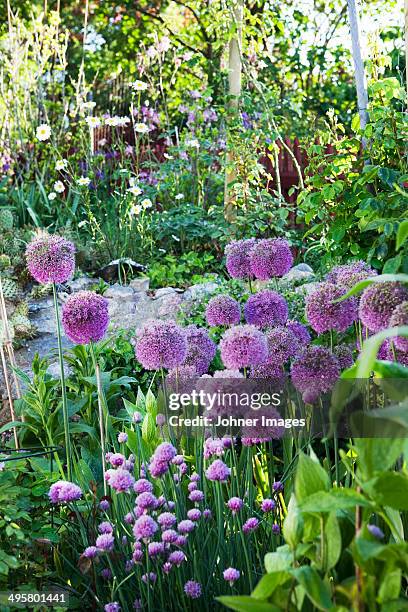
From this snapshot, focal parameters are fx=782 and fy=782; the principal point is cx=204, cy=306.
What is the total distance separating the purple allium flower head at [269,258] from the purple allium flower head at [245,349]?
0.45 metres

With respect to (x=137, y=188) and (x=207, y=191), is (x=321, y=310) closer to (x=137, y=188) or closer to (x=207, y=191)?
(x=137, y=188)

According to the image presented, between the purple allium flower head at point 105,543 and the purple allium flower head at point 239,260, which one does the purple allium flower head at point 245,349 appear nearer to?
the purple allium flower head at point 105,543

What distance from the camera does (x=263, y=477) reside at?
1.98 meters

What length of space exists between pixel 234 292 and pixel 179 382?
1894 millimetres

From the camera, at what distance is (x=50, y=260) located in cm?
196

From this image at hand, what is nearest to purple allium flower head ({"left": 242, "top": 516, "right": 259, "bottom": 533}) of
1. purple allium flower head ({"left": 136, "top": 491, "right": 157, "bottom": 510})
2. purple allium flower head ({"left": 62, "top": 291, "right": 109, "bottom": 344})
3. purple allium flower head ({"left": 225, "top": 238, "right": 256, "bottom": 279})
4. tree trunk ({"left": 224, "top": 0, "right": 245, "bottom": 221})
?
purple allium flower head ({"left": 136, "top": 491, "right": 157, "bottom": 510})

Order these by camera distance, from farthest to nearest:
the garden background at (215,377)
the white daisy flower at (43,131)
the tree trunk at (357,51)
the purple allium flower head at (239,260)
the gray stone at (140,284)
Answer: the white daisy flower at (43,131) < the gray stone at (140,284) < the tree trunk at (357,51) < the purple allium flower head at (239,260) < the garden background at (215,377)

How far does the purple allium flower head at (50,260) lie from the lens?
196cm

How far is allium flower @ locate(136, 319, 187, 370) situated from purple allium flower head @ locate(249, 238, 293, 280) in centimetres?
35

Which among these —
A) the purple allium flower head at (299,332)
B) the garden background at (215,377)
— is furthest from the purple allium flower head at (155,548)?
the purple allium flower head at (299,332)

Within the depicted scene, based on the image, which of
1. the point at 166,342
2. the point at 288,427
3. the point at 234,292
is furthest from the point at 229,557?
the point at 234,292

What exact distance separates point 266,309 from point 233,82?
386 cm

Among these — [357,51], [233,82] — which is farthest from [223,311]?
[233,82]

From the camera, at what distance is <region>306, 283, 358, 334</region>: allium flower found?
64.0 inches
